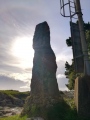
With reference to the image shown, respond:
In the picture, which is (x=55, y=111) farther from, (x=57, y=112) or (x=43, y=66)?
(x=43, y=66)

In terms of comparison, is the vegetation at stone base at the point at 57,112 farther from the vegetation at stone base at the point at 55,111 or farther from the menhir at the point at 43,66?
the menhir at the point at 43,66

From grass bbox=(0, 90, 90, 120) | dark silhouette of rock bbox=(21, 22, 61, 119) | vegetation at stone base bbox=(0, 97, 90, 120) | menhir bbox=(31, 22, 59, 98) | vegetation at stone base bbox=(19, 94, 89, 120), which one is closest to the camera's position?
grass bbox=(0, 90, 90, 120)

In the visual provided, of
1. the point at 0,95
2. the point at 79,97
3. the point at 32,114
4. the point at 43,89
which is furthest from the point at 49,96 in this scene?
the point at 0,95

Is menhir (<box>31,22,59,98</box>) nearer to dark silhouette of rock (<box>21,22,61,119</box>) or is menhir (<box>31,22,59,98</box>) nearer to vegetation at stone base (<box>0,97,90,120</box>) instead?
dark silhouette of rock (<box>21,22,61,119</box>)

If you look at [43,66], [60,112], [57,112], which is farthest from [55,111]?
[43,66]

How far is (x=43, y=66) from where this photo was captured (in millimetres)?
20234

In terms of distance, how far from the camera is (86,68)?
1716 cm

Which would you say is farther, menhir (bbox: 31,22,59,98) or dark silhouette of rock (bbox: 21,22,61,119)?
menhir (bbox: 31,22,59,98)

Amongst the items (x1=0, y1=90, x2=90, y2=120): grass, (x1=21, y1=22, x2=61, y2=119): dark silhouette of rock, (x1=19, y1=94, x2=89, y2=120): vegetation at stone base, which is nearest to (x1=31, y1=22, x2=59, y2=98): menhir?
(x1=21, y1=22, x2=61, y2=119): dark silhouette of rock

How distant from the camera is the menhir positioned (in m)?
19.5

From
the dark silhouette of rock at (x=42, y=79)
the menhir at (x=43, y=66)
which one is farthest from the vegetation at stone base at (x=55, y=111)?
the menhir at (x=43, y=66)

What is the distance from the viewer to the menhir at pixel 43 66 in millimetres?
19500

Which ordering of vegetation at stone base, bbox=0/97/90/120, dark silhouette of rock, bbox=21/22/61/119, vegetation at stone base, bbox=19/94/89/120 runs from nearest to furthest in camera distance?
vegetation at stone base, bbox=0/97/90/120
vegetation at stone base, bbox=19/94/89/120
dark silhouette of rock, bbox=21/22/61/119

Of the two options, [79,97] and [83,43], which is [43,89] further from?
[83,43]
